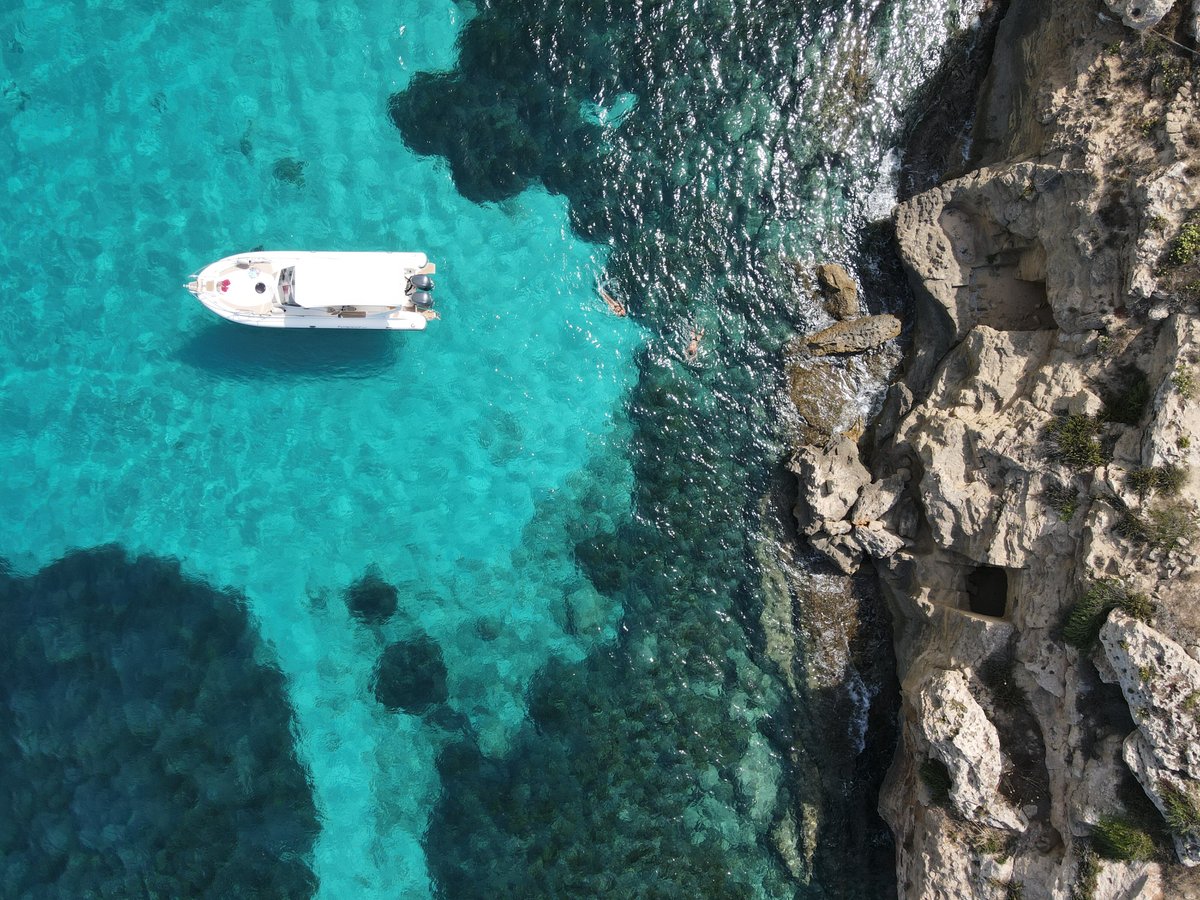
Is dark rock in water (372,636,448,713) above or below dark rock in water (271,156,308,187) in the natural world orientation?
below

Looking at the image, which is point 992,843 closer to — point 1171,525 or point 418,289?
point 1171,525

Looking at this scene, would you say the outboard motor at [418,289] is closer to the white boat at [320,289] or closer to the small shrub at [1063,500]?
the white boat at [320,289]

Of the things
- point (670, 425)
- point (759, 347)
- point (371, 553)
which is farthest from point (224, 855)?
point (759, 347)

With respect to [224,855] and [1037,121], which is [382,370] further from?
[1037,121]

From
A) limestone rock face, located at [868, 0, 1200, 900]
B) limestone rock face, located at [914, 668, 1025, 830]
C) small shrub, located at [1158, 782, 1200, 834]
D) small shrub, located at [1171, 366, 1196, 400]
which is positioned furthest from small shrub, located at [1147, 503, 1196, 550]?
limestone rock face, located at [914, 668, 1025, 830]

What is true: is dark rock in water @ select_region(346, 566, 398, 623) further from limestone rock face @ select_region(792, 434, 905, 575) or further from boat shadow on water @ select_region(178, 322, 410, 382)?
limestone rock face @ select_region(792, 434, 905, 575)

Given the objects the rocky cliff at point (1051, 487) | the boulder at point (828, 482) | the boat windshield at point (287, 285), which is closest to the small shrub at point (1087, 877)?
the rocky cliff at point (1051, 487)

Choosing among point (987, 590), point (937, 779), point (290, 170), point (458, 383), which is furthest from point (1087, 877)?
point (290, 170)
